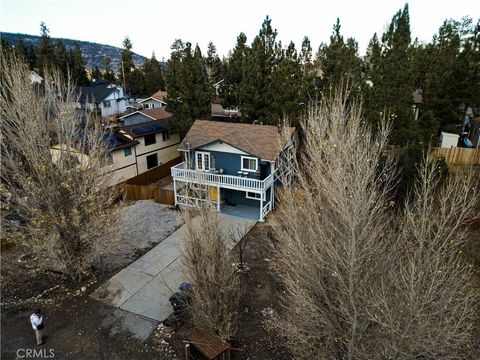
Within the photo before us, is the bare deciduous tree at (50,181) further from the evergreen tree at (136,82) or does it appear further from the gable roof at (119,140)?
the evergreen tree at (136,82)

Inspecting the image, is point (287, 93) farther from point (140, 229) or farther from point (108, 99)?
point (108, 99)

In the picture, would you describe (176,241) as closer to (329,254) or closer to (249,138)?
(249,138)

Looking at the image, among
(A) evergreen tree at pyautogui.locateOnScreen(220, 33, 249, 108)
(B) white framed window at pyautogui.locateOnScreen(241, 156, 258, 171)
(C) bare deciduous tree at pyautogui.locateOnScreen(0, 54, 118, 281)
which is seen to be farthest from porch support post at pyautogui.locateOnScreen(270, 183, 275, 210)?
(A) evergreen tree at pyautogui.locateOnScreen(220, 33, 249, 108)

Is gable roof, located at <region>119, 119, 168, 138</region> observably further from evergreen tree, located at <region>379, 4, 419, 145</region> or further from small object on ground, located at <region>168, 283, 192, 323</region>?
evergreen tree, located at <region>379, 4, 419, 145</region>

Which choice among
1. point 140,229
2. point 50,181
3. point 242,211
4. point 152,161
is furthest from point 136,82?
point 50,181

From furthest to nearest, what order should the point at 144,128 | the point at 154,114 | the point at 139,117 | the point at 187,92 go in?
the point at 154,114 → the point at 139,117 → the point at 144,128 → the point at 187,92

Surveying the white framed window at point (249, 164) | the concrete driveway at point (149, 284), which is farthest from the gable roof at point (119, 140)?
the concrete driveway at point (149, 284)
